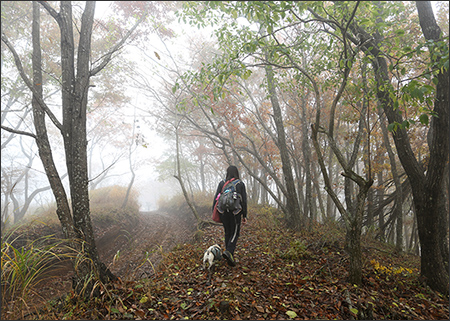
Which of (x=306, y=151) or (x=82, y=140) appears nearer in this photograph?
(x=82, y=140)

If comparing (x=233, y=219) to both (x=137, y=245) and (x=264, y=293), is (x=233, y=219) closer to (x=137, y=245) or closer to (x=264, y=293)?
(x=264, y=293)

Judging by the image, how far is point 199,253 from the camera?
17.8 feet

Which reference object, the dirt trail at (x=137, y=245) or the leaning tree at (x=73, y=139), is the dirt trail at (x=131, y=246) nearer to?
the dirt trail at (x=137, y=245)

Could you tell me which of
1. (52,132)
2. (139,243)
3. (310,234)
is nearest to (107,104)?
(52,132)

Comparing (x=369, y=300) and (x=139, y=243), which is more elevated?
(x=369, y=300)

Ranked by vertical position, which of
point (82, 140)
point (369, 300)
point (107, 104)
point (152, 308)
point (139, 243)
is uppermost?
point (107, 104)

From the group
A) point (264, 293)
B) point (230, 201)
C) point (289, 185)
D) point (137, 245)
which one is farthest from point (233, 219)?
point (137, 245)

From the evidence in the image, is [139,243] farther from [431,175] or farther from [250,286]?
[431,175]

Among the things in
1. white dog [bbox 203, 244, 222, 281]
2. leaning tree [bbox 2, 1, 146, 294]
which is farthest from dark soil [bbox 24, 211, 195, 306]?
leaning tree [bbox 2, 1, 146, 294]

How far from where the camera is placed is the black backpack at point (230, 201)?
4.46 metres

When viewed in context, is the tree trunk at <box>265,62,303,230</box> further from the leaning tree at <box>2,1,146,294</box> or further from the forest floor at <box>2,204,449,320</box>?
the leaning tree at <box>2,1,146,294</box>

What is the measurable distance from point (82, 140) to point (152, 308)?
2701mm

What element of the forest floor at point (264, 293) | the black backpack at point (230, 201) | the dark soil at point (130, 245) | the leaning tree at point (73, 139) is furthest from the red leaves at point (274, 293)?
the dark soil at point (130, 245)

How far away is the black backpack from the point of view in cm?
446
